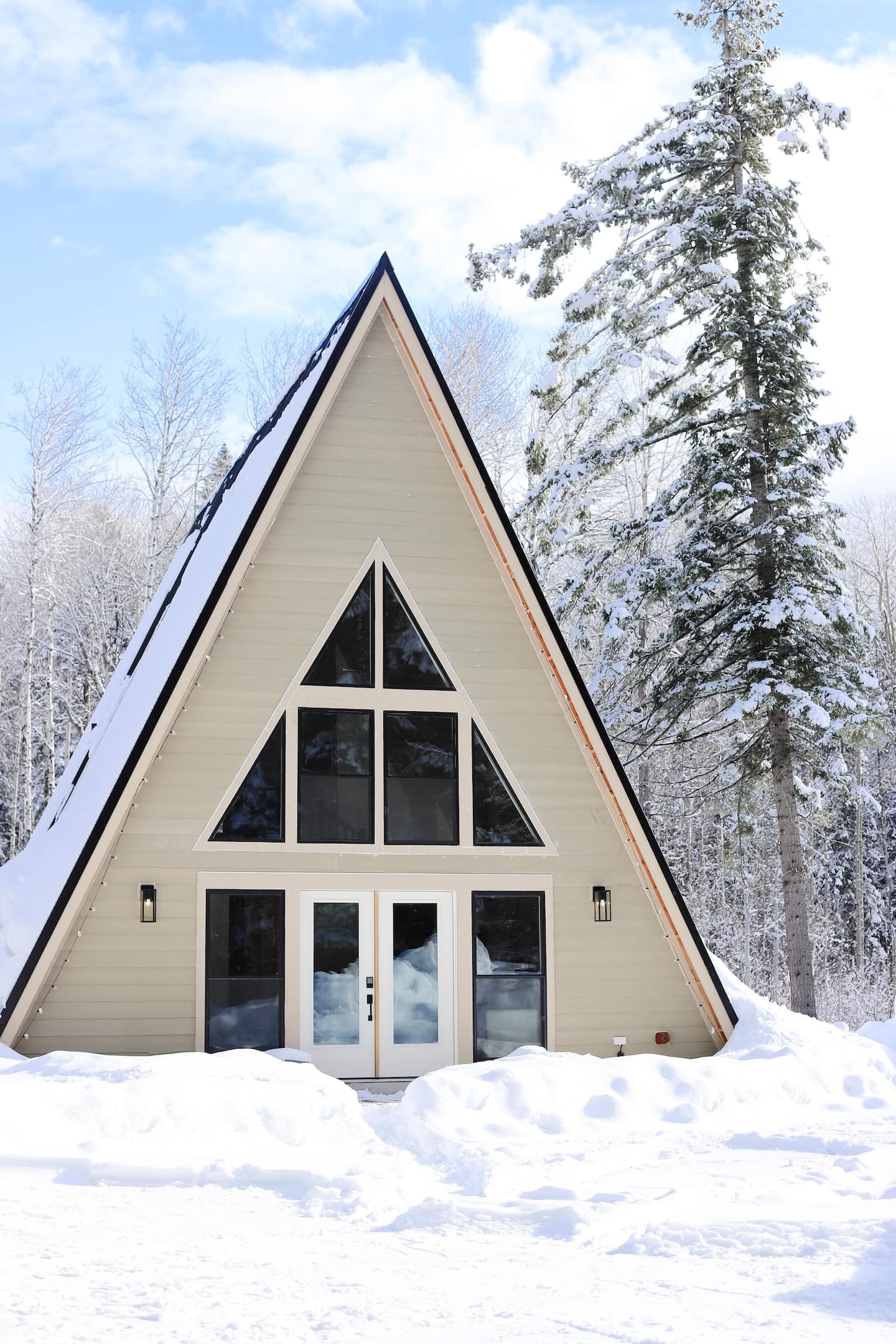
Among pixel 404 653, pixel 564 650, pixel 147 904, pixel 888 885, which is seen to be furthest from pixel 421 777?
pixel 888 885

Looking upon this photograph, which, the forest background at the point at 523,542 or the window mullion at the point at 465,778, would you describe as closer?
the window mullion at the point at 465,778

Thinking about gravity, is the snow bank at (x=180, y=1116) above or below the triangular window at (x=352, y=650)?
below

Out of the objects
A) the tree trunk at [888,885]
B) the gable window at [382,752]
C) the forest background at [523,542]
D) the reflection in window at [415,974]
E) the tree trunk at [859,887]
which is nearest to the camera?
the reflection in window at [415,974]

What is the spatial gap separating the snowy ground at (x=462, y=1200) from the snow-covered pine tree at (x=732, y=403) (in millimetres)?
5820

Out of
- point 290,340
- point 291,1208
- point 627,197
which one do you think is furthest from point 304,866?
point 290,340

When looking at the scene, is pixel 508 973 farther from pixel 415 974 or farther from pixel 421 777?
pixel 421 777

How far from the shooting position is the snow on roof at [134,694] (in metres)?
10.3

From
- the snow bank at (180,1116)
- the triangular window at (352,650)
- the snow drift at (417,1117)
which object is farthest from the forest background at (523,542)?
the snow bank at (180,1116)

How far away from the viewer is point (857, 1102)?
29.4ft

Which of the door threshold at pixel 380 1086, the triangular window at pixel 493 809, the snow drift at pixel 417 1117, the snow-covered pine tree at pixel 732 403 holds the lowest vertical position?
the door threshold at pixel 380 1086

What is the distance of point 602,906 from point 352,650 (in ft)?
11.0

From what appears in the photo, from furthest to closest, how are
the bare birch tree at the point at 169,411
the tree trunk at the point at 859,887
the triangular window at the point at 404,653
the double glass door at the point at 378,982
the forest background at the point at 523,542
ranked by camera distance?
the tree trunk at the point at 859,887, the bare birch tree at the point at 169,411, the forest background at the point at 523,542, the triangular window at the point at 404,653, the double glass door at the point at 378,982

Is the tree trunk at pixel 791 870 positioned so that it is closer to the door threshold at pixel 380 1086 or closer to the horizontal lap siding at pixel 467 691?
the horizontal lap siding at pixel 467 691

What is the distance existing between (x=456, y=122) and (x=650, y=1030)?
877cm
